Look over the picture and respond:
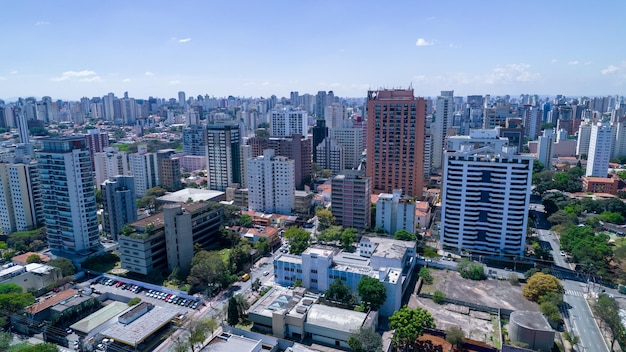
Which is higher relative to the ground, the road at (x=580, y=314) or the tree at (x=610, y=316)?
the tree at (x=610, y=316)

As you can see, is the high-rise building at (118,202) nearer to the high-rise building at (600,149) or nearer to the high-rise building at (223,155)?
the high-rise building at (223,155)

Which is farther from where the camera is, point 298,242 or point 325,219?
point 325,219

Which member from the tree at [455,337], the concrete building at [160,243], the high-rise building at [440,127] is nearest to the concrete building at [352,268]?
the tree at [455,337]

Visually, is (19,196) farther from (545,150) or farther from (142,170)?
(545,150)

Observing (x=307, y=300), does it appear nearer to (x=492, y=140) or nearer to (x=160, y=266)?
(x=160, y=266)

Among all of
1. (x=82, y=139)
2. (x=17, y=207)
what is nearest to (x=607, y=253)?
(x=82, y=139)

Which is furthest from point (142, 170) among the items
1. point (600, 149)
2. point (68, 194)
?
point (600, 149)
